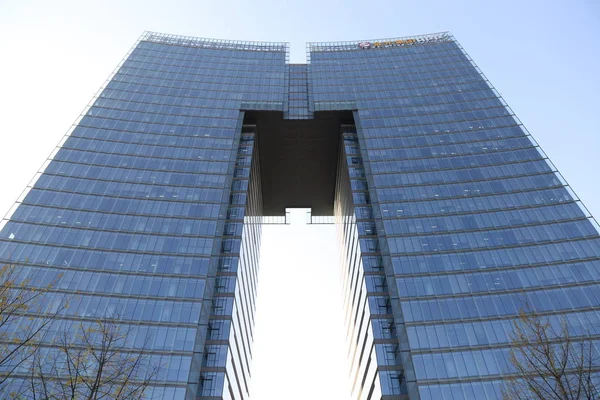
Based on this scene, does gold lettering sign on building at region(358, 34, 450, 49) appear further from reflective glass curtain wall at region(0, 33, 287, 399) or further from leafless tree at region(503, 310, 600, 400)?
leafless tree at region(503, 310, 600, 400)

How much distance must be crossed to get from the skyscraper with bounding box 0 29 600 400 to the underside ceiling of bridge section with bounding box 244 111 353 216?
620 mm

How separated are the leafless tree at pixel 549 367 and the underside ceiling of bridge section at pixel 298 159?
56.8 metres

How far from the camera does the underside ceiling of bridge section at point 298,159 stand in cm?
9169

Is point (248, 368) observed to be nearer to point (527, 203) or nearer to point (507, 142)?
point (527, 203)

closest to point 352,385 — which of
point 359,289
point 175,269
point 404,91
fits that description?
point 359,289

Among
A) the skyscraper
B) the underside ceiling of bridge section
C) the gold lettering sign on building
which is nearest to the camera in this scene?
the skyscraper

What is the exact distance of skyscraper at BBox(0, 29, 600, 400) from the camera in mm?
52688

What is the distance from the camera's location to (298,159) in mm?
101625

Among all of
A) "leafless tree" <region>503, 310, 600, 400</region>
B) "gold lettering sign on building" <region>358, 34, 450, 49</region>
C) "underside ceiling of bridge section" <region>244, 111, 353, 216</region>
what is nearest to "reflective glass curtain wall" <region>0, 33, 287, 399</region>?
"underside ceiling of bridge section" <region>244, 111, 353, 216</region>

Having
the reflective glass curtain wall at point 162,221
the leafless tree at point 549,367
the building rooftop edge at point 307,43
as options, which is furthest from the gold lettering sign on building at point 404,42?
the leafless tree at point 549,367

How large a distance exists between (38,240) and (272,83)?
57.8 m

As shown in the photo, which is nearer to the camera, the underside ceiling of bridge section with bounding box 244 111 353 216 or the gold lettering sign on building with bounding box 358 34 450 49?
the underside ceiling of bridge section with bounding box 244 111 353 216

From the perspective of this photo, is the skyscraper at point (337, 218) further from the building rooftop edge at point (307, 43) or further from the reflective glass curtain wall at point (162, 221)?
the building rooftop edge at point (307, 43)

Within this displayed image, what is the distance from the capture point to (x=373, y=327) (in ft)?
191
